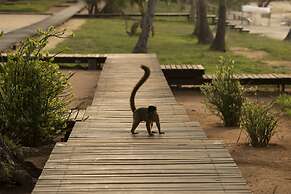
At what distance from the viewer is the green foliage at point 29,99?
783cm

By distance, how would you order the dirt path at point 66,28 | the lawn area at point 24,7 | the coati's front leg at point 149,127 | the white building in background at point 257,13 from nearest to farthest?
the coati's front leg at point 149,127 → the dirt path at point 66,28 → the lawn area at point 24,7 → the white building in background at point 257,13

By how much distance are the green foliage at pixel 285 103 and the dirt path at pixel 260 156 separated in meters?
0.60

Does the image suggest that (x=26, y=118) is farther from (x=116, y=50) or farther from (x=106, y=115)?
(x=116, y=50)

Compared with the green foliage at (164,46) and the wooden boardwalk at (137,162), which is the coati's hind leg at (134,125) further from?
the green foliage at (164,46)

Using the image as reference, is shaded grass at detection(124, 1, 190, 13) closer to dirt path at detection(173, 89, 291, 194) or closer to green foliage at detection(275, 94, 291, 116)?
green foliage at detection(275, 94, 291, 116)

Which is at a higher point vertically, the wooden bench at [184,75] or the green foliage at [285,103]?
the wooden bench at [184,75]

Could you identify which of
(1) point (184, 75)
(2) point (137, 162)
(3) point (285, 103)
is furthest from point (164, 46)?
(2) point (137, 162)

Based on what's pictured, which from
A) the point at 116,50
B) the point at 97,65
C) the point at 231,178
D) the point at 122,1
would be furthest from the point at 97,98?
the point at 122,1

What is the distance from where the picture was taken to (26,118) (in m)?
7.83

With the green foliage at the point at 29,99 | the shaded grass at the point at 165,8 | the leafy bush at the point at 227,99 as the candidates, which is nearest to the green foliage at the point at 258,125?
the leafy bush at the point at 227,99

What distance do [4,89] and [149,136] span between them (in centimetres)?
234

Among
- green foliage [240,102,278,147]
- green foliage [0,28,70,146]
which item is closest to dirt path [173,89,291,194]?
green foliage [240,102,278,147]

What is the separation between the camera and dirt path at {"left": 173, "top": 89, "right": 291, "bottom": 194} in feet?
22.7

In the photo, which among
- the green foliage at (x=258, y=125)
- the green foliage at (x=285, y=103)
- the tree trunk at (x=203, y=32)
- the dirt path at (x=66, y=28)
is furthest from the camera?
the tree trunk at (x=203, y=32)
